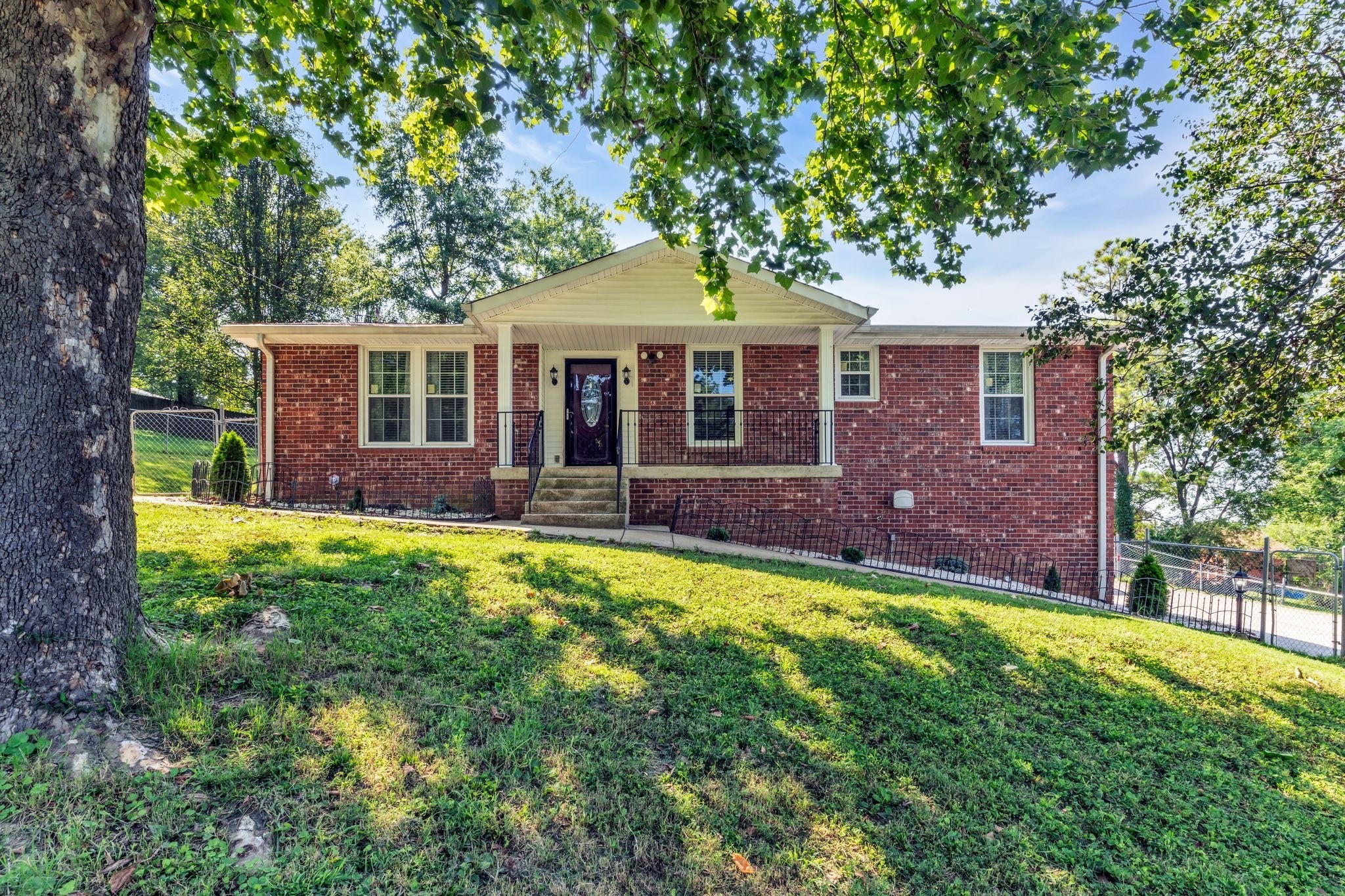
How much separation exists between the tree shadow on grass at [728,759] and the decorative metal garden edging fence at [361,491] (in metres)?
5.91

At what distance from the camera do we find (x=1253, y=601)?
12.4 metres

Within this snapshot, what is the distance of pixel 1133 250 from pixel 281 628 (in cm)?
880

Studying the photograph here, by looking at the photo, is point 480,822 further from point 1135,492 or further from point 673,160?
point 1135,492

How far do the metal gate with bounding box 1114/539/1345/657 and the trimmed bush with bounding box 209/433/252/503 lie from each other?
48.3ft

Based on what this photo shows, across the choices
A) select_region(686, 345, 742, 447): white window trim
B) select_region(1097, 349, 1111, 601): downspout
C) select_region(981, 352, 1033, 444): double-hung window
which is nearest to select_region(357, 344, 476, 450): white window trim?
select_region(686, 345, 742, 447): white window trim

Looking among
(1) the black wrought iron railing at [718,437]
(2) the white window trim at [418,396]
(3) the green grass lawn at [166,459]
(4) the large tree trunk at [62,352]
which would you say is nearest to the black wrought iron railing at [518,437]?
(2) the white window trim at [418,396]

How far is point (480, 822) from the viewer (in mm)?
2121

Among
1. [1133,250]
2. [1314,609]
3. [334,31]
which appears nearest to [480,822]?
[334,31]

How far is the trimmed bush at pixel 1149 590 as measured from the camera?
29.7 ft

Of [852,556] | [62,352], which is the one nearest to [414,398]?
[852,556]

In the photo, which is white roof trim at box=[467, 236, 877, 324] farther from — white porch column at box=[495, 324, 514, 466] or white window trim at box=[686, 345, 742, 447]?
white window trim at box=[686, 345, 742, 447]

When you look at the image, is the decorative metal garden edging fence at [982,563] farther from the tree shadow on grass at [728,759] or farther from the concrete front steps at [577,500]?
the tree shadow on grass at [728,759]

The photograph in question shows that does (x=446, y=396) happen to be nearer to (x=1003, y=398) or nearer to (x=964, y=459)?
(x=964, y=459)

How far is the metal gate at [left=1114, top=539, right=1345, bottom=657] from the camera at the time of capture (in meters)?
8.80
